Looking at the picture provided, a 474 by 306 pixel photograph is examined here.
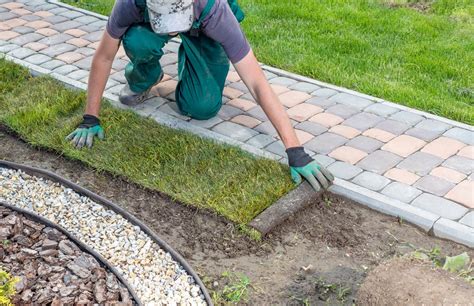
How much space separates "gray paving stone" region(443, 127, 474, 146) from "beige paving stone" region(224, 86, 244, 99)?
1.51 meters

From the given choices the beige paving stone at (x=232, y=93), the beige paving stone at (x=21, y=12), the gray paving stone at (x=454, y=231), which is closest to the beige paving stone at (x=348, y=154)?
the gray paving stone at (x=454, y=231)

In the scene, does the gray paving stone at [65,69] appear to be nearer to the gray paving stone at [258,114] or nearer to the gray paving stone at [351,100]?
the gray paving stone at [258,114]

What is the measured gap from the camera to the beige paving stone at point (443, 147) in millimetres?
4570

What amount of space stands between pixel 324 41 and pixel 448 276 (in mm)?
3541

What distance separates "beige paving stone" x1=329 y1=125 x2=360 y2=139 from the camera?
479 cm

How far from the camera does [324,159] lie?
4.50 m

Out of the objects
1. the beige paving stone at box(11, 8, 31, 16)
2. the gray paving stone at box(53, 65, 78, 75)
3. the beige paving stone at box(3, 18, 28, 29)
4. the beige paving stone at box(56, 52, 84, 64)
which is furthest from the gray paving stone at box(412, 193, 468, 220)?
the beige paving stone at box(11, 8, 31, 16)

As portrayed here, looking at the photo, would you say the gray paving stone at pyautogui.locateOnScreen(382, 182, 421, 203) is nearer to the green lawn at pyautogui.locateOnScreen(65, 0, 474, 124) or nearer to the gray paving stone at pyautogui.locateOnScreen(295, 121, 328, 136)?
the gray paving stone at pyautogui.locateOnScreen(295, 121, 328, 136)

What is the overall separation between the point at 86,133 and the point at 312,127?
150cm

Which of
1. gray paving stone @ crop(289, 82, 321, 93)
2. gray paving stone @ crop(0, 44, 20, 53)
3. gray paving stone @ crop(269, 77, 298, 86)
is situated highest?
gray paving stone @ crop(289, 82, 321, 93)

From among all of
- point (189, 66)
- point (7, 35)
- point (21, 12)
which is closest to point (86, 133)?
point (189, 66)

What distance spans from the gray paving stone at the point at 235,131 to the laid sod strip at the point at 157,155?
0.73 feet

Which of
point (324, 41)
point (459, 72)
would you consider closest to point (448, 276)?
point (459, 72)

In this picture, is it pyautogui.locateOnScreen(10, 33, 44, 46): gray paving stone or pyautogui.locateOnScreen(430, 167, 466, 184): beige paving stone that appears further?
pyautogui.locateOnScreen(10, 33, 44, 46): gray paving stone
